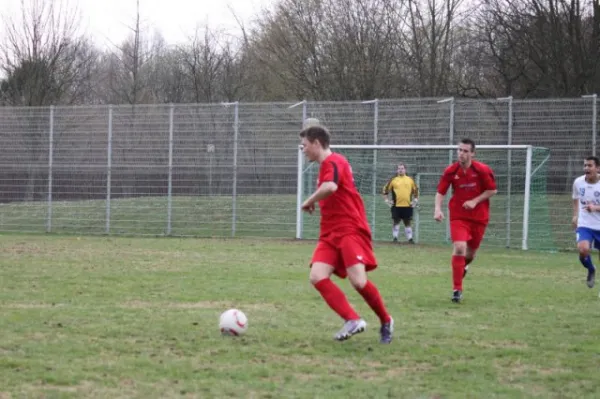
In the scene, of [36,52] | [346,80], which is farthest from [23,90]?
[346,80]

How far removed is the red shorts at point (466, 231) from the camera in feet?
34.3

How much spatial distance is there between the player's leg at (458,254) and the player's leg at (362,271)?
114 inches

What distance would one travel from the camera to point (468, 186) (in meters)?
10.6

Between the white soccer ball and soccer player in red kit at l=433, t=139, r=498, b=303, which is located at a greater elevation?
soccer player in red kit at l=433, t=139, r=498, b=303

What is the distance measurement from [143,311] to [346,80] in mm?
24556

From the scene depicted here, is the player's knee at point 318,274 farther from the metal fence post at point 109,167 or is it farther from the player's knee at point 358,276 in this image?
the metal fence post at point 109,167

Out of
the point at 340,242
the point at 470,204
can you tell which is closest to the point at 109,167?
the point at 470,204

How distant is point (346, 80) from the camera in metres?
32.8

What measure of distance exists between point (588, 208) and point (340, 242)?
5.42 m

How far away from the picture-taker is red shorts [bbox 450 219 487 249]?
34.3ft

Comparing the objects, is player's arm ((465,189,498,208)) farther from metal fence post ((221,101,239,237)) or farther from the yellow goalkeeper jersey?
metal fence post ((221,101,239,237))

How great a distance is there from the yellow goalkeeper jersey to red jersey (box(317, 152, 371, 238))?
13.4 metres

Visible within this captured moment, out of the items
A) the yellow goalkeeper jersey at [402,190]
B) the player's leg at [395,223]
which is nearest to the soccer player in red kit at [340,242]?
the yellow goalkeeper jersey at [402,190]

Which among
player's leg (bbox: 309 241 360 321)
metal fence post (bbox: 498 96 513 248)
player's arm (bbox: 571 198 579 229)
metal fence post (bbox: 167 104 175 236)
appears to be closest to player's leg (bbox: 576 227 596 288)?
player's arm (bbox: 571 198 579 229)
